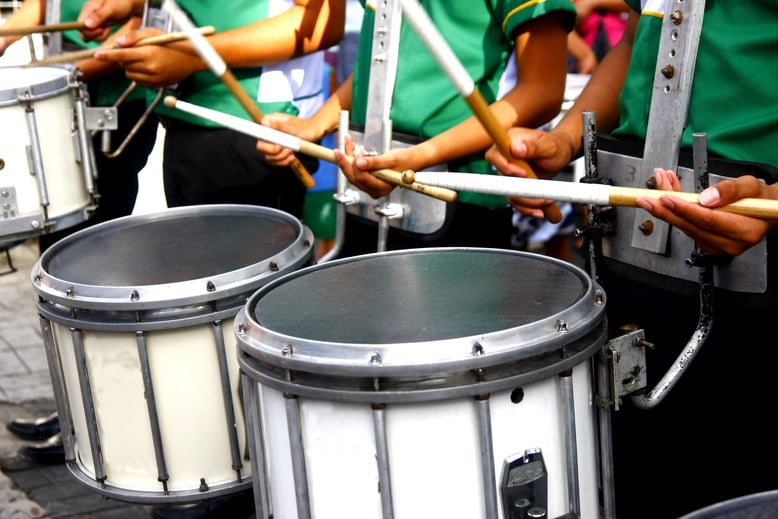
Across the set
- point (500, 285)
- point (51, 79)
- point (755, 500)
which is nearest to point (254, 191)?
point (51, 79)

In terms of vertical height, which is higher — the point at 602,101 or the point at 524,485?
the point at 602,101

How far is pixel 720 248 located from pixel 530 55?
0.84 metres

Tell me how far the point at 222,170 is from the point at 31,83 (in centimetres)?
58

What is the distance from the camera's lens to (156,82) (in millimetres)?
2984

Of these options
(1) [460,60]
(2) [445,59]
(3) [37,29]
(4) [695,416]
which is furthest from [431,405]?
(3) [37,29]

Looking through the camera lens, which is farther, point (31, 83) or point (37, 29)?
point (37, 29)

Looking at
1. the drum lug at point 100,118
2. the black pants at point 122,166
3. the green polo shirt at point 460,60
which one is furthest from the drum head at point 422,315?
the black pants at point 122,166

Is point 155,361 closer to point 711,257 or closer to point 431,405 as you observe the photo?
point 431,405

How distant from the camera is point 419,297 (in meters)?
1.82

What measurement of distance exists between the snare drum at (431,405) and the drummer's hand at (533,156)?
0.34 m

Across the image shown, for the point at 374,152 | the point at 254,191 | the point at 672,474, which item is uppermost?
the point at 374,152

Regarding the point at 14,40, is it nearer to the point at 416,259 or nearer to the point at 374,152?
the point at 374,152

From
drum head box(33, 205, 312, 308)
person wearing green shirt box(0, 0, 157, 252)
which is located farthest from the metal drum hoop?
person wearing green shirt box(0, 0, 157, 252)

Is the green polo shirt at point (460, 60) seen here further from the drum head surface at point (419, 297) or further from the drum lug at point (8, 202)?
the drum lug at point (8, 202)
